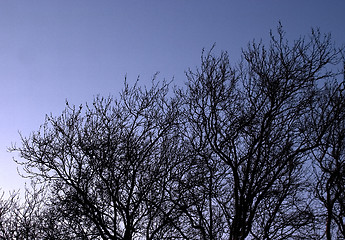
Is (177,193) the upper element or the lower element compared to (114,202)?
upper

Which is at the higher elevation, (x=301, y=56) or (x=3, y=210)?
(x=301, y=56)

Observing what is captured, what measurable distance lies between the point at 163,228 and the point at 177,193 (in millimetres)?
1179

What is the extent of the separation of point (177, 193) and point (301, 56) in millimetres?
5744

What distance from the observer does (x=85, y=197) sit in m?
9.36

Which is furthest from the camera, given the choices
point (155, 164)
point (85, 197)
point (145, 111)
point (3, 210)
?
point (3, 210)

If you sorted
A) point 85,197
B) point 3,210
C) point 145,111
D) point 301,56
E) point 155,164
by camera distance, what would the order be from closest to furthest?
point 85,197 < point 301,56 < point 155,164 < point 145,111 < point 3,210

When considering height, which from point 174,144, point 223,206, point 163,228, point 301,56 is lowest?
point 163,228

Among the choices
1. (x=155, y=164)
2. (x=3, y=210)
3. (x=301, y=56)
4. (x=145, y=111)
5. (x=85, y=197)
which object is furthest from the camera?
(x=3, y=210)

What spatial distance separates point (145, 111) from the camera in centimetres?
1143

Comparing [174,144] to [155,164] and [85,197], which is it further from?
[85,197]

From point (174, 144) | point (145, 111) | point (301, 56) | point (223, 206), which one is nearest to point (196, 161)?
point (174, 144)

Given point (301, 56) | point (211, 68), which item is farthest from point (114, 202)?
point (301, 56)

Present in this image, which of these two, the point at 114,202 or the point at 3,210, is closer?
the point at 114,202

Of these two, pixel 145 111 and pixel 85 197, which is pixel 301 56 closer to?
pixel 145 111
